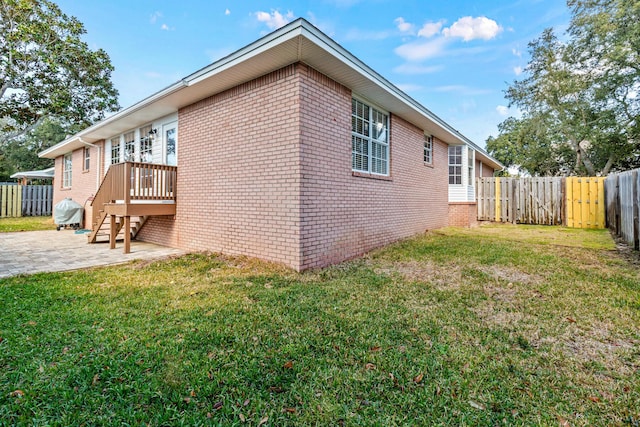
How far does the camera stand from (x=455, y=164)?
40.7 ft

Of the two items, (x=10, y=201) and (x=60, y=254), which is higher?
(x=10, y=201)

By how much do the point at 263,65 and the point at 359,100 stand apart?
2.44 metres

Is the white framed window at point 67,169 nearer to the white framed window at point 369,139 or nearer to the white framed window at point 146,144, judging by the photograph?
the white framed window at point 146,144

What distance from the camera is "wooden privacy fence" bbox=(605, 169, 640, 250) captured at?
6.29 meters

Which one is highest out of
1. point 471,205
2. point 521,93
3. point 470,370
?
point 521,93

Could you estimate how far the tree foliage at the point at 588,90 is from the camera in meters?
16.9

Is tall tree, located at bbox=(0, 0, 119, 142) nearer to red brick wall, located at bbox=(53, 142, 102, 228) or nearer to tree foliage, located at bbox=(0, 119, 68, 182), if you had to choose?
red brick wall, located at bbox=(53, 142, 102, 228)

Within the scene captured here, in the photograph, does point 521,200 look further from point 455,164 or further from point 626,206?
point 626,206

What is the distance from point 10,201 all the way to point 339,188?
20579mm

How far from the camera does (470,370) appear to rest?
2.28 m

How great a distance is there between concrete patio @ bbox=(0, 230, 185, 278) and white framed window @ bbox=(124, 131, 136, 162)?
3.05 metres

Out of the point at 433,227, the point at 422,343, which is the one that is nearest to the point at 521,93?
the point at 433,227

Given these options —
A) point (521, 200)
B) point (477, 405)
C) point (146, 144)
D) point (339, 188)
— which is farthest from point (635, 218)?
point (146, 144)

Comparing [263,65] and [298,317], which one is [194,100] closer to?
[263,65]
